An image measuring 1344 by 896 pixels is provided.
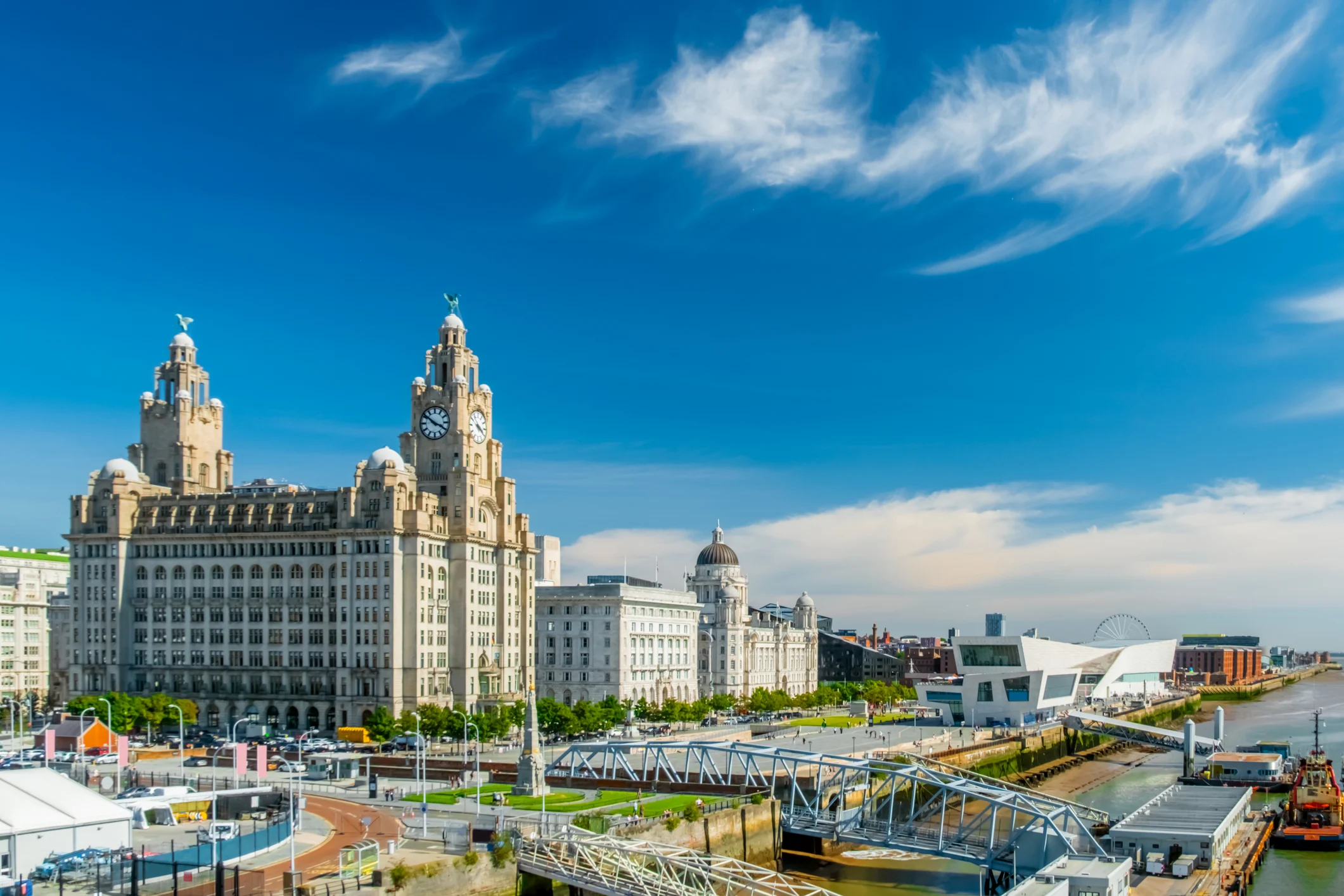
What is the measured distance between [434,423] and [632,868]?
4164 inches

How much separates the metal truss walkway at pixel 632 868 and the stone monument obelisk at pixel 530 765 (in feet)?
65.4

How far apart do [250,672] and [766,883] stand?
108 meters

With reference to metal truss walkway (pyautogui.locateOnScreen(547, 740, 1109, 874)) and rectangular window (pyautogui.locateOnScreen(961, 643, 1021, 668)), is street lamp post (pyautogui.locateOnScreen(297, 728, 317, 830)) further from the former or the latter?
rectangular window (pyautogui.locateOnScreen(961, 643, 1021, 668))

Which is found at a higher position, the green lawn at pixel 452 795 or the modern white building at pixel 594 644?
the modern white building at pixel 594 644

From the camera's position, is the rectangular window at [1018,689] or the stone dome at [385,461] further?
the rectangular window at [1018,689]

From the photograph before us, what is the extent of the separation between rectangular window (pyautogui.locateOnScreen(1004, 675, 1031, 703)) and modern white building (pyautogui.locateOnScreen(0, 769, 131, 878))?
144m

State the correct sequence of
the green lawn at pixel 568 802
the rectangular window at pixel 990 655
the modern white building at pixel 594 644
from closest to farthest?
1. the green lawn at pixel 568 802
2. the modern white building at pixel 594 644
3. the rectangular window at pixel 990 655

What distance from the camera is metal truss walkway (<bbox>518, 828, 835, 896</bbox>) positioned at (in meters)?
64.2

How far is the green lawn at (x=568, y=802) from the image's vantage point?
8462 cm

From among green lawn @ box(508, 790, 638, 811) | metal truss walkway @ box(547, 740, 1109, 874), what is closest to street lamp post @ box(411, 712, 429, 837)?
green lawn @ box(508, 790, 638, 811)

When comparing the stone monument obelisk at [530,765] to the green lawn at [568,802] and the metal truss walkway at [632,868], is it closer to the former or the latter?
the green lawn at [568,802]

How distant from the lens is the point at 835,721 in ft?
607

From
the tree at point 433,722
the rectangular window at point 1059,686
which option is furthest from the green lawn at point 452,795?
the rectangular window at point 1059,686

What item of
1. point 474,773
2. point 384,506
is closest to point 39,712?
point 384,506
